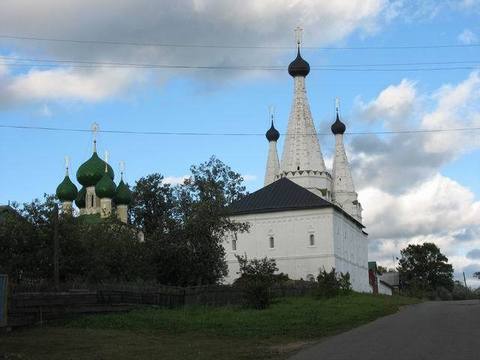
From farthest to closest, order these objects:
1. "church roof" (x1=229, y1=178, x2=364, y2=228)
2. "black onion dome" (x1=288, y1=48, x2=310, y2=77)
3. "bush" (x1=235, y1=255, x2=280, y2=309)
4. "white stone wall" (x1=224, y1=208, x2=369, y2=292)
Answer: "black onion dome" (x1=288, y1=48, x2=310, y2=77)
"church roof" (x1=229, y1=178, x2=364, y2=228)
"white stone wall" (x1=224, y1=208, x2=369, y2=292)
"bush" (x1=235, y1=255, x2=280, y2=309)

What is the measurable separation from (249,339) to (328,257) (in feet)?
146

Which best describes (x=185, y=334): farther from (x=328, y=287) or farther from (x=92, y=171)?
(x=92, y=171)

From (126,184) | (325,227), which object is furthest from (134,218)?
(325,227)

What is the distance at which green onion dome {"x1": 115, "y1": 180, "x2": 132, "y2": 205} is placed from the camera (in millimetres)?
75375

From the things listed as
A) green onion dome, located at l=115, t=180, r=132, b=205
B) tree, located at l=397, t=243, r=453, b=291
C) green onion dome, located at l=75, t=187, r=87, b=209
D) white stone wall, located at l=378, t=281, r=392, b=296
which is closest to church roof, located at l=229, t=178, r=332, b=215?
green onion dome, located at l=115, t=180, r=132, b=205

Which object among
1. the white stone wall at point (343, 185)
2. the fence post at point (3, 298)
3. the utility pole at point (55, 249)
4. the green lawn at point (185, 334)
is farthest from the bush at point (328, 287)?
the white stone wall at point (343, 185)

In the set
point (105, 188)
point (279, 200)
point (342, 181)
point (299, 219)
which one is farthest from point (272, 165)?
point (105, 188)

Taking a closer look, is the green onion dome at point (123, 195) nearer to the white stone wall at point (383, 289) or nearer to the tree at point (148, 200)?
the tree at point (148, 200)

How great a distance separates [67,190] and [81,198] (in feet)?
7.35

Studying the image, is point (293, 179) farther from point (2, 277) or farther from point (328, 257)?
point (2, 277)

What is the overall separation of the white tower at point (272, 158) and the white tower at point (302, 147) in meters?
6.18

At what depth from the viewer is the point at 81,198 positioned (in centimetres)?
7806

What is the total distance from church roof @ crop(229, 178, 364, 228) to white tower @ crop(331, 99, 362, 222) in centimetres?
1706

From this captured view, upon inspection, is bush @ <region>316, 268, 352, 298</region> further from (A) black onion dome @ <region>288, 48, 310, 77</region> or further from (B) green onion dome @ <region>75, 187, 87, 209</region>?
(B) green onion dome @ <region>75, 187, 87, 209</region>
